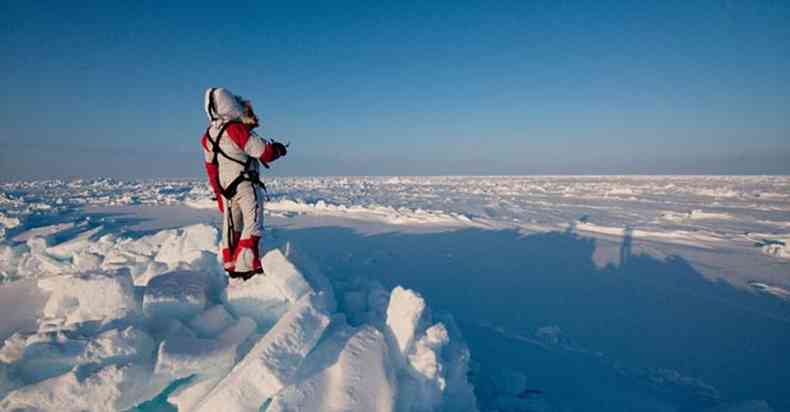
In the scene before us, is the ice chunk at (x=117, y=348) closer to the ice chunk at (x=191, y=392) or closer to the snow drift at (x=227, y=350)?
the snow drift at (x=227, y=350)

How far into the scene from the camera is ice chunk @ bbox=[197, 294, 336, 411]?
161 cm

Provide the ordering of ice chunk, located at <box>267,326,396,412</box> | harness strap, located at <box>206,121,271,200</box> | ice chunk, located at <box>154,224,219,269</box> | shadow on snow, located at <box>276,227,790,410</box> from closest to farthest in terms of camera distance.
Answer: ice chunk, located at <box>267,326,396,412</box> → harness strap, located at <box>206,121,271,200</box> → shadow on snow, located at <box>276,227,790,410</box> → ice chunk, located at <box>154,224,219,269</box>

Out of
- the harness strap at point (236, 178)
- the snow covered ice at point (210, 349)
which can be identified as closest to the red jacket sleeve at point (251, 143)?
the harness strap at point (236, 178)

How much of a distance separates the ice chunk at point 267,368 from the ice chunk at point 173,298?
2.07 feet

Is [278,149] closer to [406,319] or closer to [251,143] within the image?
[251,143]

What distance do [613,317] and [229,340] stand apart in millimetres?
4165

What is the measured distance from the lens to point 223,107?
2.54 meters

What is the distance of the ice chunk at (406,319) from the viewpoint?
2.34 meters

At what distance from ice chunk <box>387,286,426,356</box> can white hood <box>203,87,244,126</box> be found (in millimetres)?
1741

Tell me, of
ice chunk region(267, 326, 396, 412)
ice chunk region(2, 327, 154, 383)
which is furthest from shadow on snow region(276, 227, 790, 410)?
ice chunk region(2, 327, 154, 383)

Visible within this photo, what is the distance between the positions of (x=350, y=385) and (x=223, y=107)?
78.6 inches

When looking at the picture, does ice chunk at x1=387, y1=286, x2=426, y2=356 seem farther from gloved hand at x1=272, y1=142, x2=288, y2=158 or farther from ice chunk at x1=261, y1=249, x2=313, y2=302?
gloved hand at x1=272, y1=142, x2=288, y2=158

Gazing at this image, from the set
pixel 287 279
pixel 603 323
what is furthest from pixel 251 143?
pixel 603 323

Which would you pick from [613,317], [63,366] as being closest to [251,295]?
[63,366]
